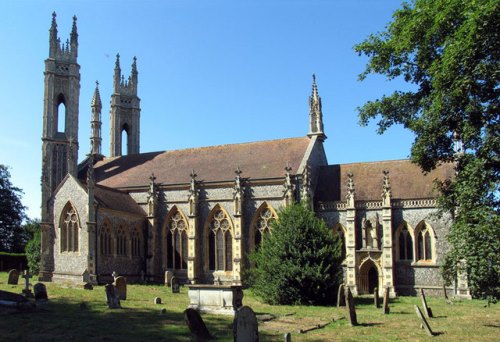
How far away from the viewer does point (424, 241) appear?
33844mm

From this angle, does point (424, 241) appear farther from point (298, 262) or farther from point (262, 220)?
point (298, 262)

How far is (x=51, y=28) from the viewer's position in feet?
149

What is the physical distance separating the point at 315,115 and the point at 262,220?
29.3ft

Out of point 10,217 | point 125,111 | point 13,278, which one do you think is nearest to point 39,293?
point 13,278

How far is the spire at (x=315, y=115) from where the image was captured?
40344mm

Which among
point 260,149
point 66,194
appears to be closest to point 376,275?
point 260,149

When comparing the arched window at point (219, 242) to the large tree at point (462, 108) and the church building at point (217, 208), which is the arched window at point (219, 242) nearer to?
the church building at point (217, 208)

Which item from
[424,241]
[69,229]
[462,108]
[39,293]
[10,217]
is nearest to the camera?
[462,108]

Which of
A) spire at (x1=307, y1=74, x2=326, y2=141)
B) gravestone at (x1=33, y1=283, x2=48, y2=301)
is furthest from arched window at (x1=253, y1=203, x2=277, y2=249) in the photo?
gravestone at (x1=33, y1=283, x2=48, y2=301)

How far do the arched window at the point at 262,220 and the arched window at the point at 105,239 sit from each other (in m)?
9.57

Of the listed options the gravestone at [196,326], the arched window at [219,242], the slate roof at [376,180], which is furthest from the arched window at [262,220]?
the gravestone at [196,326]

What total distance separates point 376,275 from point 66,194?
2051 cm

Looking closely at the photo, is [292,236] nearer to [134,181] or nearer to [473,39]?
[473,39]

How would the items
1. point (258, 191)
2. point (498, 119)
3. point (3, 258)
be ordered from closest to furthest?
1. point (498, 119)
2. point (258, 191)
3. point (3, 258)
